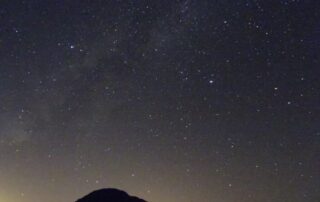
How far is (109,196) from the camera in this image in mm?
48125

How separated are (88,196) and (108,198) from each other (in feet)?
5.60

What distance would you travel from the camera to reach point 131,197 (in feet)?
159

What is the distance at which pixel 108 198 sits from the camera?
47938mm

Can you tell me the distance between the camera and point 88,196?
157ft

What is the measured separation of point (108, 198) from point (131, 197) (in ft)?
6.51

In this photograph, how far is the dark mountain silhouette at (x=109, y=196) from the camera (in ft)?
156

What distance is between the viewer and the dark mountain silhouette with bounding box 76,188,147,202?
47656 mm

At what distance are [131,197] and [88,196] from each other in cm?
365
